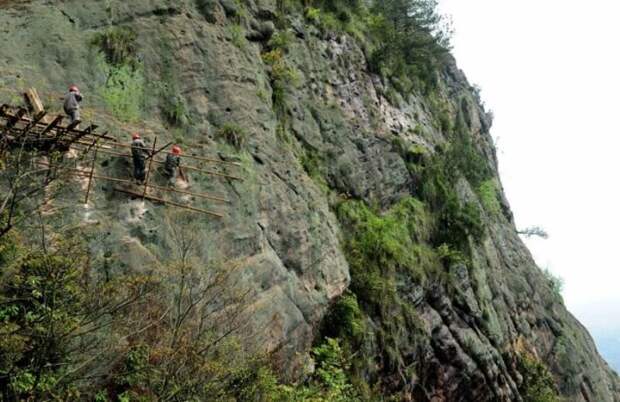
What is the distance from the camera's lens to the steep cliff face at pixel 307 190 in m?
15.8

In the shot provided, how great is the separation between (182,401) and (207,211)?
5955 millimetres

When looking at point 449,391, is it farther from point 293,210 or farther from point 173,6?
point 173,6

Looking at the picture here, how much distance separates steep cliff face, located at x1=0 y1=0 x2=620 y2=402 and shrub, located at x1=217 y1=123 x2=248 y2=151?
19 centimetres

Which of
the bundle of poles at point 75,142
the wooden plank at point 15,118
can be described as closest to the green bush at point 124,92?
the bundle of poles at point 75,142

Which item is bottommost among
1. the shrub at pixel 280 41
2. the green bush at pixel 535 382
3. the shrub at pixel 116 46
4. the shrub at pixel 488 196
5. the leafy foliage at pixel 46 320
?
the green bush at pixel 535 382

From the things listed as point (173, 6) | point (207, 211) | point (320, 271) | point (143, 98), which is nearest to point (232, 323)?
point (207, 211)

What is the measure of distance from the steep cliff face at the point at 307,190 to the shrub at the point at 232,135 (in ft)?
0.63

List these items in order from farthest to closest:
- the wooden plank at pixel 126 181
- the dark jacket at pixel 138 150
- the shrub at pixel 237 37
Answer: the shrub at pixel 237 37 < the dark jacket at pixel 138 150 < the wooden plank at pixel 126 181

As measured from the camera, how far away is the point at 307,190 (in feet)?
65.1

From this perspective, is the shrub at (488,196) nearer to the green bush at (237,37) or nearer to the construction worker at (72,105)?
the green bush at (237,37)

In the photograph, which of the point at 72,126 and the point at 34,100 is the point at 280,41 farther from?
the point at 72,126

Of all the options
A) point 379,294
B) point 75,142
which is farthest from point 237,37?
point 379,294

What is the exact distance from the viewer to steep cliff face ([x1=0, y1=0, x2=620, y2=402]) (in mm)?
15766

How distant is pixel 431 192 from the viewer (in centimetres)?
2823
